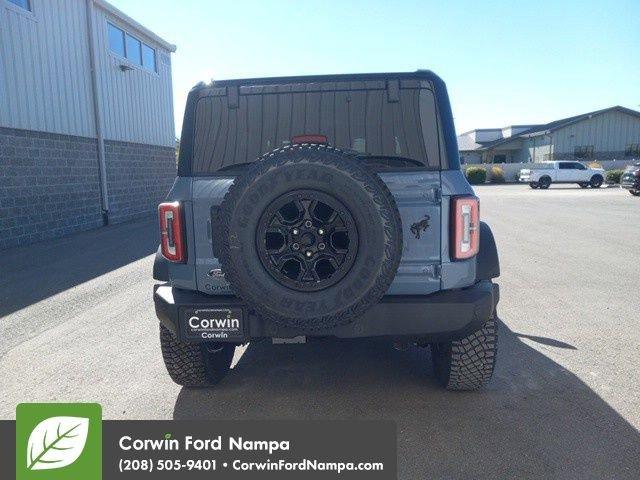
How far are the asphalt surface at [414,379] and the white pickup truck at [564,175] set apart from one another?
2672 cm

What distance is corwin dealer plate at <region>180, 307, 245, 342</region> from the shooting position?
103 inches

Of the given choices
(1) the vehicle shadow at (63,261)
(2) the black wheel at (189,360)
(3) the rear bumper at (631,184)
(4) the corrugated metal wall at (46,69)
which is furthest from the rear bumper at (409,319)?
(3) the rear bumper at (631,184)

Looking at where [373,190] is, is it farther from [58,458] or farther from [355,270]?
[58,458]

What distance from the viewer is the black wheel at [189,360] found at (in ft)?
10.4

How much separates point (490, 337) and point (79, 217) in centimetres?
1198

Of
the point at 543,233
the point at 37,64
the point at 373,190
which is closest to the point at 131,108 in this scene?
the point at 37,64

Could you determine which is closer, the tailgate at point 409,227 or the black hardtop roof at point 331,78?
the tailgate at point 409,227

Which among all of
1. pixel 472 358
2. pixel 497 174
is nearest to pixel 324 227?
pixel 472 358

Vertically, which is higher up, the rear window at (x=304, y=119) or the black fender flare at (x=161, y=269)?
the rear window at (x=304, y=119)

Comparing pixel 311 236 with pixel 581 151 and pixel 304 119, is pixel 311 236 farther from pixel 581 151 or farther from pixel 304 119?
pixel 581 151

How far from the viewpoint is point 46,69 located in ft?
36.9

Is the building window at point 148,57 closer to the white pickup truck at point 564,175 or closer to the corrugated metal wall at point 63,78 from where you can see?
the corrugated metal wall at point 63,78

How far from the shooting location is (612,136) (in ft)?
145

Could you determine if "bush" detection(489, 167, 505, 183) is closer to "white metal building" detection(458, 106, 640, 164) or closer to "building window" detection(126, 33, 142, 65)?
"white metal building" detection(458, 106, 640, 164)
